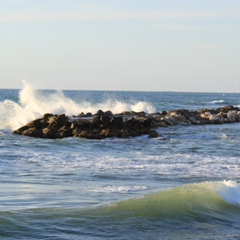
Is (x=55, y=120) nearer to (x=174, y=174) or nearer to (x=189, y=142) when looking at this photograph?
(x=189, y=142)

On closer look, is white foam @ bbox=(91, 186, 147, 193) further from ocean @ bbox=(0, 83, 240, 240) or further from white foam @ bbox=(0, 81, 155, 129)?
white foam @ bbox=(0, 81, 155, 129)

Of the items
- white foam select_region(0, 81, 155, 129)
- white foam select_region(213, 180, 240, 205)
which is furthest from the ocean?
white foam select_region(0, 81, 155, 129)

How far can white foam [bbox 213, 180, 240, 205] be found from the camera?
38.7 feet

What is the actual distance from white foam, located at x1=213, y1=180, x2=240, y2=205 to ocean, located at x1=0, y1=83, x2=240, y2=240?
0.7 inches

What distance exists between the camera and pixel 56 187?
1314cm

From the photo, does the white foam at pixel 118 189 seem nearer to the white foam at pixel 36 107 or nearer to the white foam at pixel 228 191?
the white foam at pixel 228 191

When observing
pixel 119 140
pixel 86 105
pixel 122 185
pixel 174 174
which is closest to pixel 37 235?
pixel 122 185

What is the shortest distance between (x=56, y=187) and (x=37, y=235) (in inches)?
161

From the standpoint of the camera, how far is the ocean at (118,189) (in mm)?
9633

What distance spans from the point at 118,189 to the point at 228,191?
2107mm

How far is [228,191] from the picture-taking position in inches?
478

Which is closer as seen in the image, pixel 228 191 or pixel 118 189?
pixel 228 191

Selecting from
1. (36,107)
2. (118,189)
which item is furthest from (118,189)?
(36,107)

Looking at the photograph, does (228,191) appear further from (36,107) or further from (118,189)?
(36,107)
